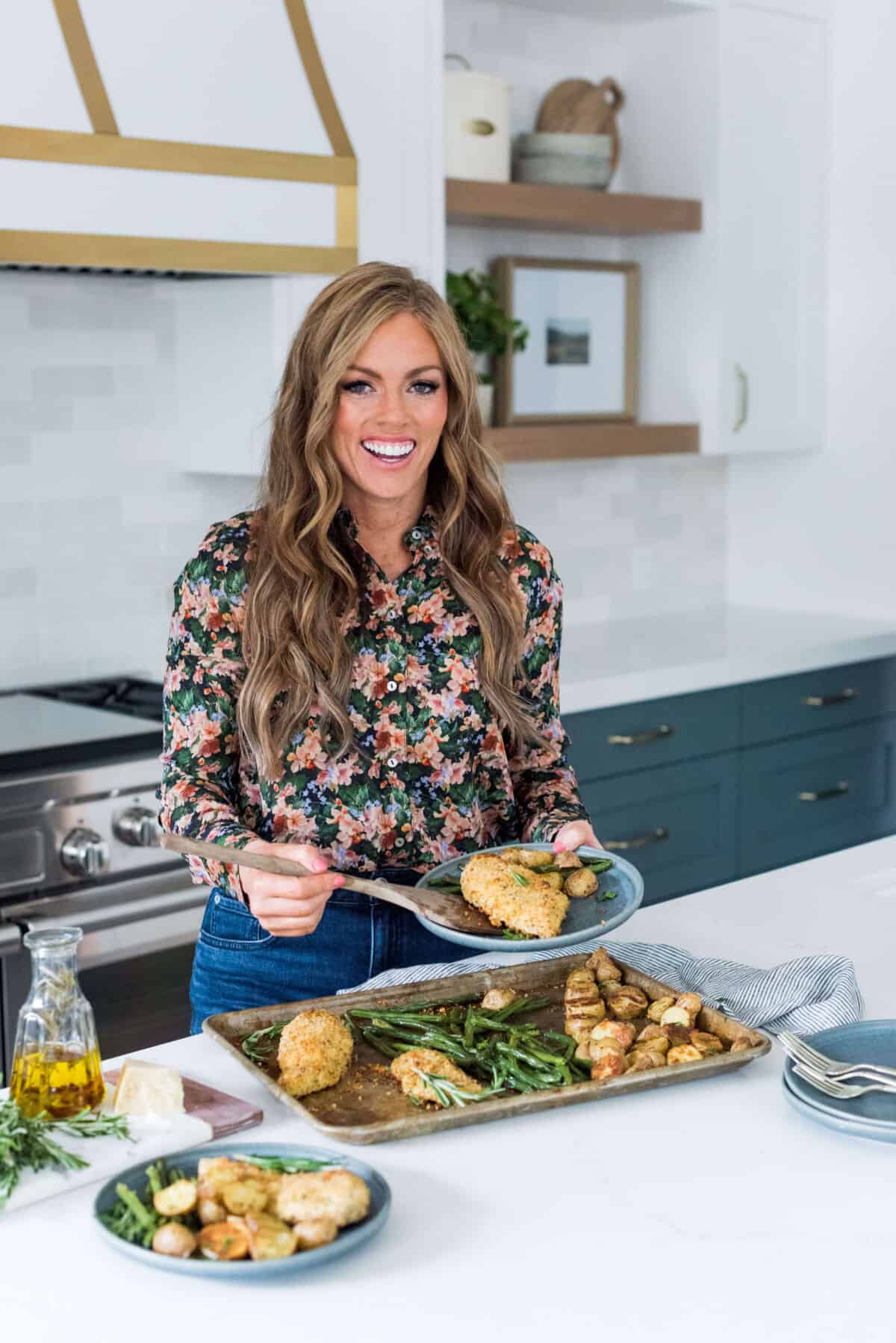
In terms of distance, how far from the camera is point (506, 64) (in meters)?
4.05

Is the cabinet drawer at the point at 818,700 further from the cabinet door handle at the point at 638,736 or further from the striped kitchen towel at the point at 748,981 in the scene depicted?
the striped kitchen towel at the point at 748,981

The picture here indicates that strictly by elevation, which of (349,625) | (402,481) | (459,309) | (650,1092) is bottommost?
(650,1092)

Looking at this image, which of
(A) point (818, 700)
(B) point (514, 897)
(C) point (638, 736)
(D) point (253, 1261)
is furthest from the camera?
(A) point (818, 700)

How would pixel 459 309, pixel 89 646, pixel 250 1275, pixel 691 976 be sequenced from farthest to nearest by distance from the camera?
1. pixel 459 309
2. pixel 89 646
3. pixel 691 976
4. pixel 250 1275

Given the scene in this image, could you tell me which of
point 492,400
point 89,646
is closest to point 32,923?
point 89,646

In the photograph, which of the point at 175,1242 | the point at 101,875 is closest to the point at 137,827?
the point at 101,875

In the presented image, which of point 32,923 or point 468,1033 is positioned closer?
point 468,1033

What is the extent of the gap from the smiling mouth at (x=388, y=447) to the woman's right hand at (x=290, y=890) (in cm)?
54

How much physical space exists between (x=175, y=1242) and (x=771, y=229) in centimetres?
369

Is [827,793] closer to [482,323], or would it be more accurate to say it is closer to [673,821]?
[673,821]

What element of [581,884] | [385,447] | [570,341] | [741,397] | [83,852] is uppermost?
[570,341]

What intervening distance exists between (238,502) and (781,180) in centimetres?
179

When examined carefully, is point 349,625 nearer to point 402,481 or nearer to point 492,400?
point 402,481

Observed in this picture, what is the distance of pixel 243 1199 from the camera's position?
3.68 ft
